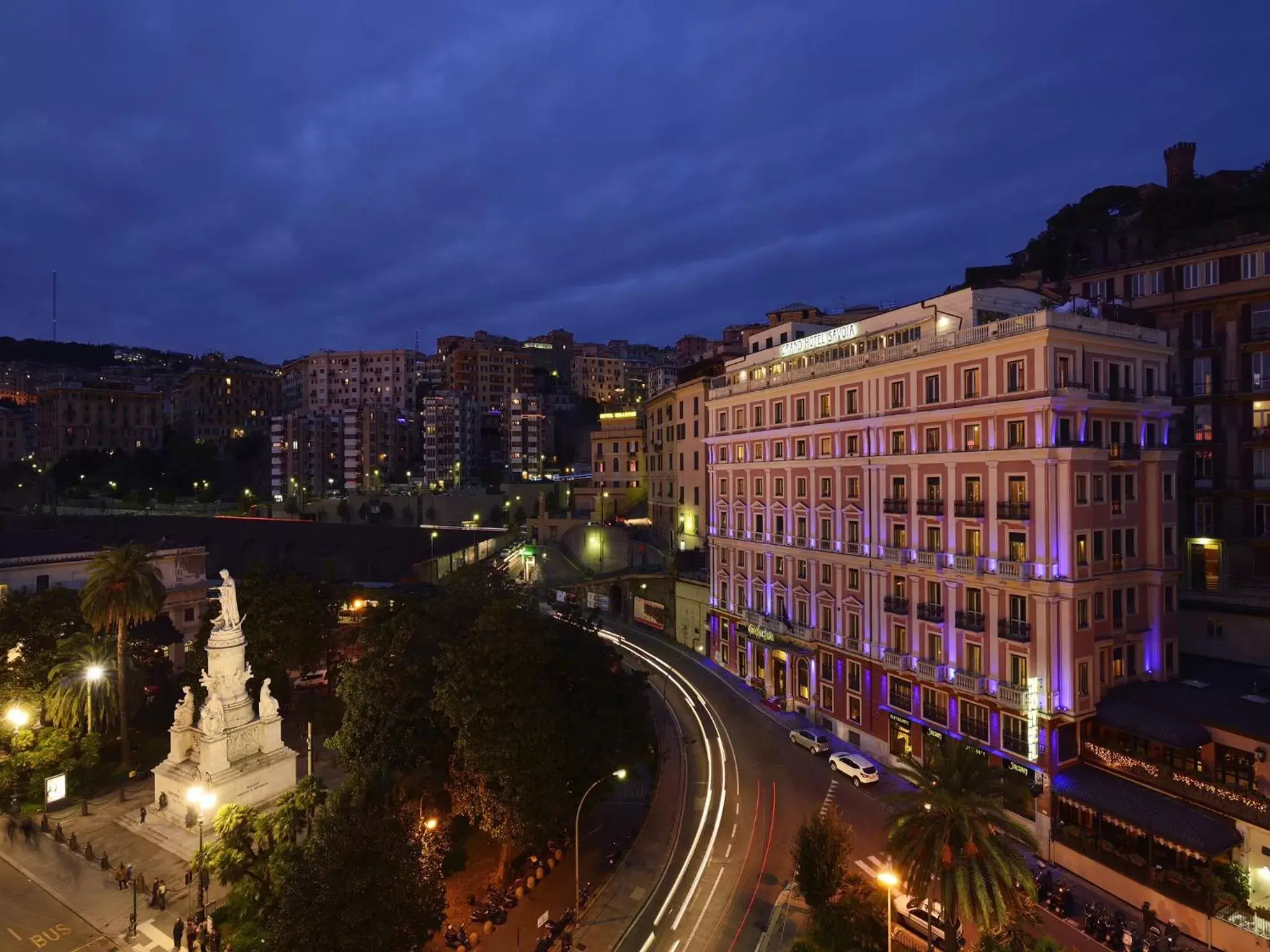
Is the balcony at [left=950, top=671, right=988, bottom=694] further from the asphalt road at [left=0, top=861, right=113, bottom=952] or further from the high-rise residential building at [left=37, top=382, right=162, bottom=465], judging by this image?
the high-rise residential building at [left=37, top=382, right=162, bottom=465]

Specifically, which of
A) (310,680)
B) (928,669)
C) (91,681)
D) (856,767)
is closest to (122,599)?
(91,681)

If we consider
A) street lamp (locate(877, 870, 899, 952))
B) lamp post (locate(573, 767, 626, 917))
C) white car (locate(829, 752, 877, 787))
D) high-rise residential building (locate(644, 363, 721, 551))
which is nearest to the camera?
street lamp (locate(877, 870, 899, 952))

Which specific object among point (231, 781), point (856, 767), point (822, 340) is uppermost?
point (822, 340)

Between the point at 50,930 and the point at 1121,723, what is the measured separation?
46.5 meters

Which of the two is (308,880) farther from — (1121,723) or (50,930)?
(1121,723)

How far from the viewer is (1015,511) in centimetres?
3525

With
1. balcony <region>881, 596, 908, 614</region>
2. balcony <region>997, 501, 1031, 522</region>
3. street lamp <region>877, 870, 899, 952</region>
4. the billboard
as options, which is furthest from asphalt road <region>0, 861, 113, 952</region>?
the billboard

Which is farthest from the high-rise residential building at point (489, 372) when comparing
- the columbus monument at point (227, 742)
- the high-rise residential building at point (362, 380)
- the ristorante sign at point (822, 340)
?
the columbus monument at point (227, 742)

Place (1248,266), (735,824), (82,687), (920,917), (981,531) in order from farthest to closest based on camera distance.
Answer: (1248,266)
(82,687)
(981,531)
(735,824)
(920,917)

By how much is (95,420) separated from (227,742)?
171m

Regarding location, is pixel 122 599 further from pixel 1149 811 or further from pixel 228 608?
pixel 1149 811

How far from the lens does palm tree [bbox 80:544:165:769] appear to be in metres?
41.2

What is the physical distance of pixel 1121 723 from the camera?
32844 mm

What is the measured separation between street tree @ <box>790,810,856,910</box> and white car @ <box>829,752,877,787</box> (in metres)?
12.7
